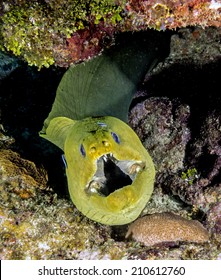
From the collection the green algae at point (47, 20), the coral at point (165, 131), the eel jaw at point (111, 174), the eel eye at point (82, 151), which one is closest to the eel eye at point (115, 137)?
the eel jaw at point (111, 174)

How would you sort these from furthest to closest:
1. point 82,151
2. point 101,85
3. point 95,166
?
point 101,85 → point 82,151 → point 95,166

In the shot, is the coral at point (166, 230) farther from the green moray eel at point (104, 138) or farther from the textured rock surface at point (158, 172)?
the green moray eel at point (104, 138)

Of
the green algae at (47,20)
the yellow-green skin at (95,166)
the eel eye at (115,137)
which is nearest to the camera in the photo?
the yellow-green skin at (95,166)

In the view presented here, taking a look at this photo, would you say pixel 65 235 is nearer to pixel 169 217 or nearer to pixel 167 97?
pixel 169 217

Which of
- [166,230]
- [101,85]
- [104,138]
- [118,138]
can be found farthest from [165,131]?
[104,138]

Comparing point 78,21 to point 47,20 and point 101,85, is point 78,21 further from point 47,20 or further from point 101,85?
point 101,85

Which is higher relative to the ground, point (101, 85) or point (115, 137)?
point (101, 85)

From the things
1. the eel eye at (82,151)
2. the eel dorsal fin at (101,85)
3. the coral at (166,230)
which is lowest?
the coral at (166,230)
